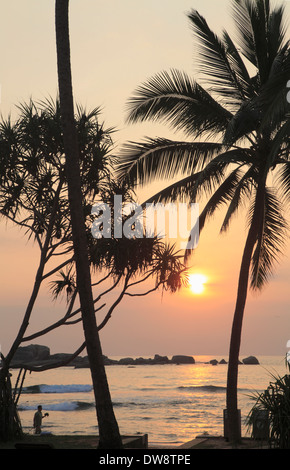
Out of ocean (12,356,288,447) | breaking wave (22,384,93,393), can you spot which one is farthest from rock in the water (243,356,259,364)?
breaking wave (22,384,93,393)

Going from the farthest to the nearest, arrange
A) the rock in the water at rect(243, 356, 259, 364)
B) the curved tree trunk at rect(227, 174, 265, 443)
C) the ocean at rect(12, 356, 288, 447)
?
the rock in the water at rect(243, 356, 259, 364) < the ocean at rect(12, 356, 288, 447) < the curved tree trunk at rect(227, 174, 265, 443)

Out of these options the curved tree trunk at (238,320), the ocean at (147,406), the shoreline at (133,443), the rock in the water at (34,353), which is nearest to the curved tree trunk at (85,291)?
the shoreline at (133,443)

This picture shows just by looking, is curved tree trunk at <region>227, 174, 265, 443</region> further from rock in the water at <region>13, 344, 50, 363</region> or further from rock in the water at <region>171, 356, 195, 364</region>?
rock in the water at <region>171, 356, 195, 364</region>

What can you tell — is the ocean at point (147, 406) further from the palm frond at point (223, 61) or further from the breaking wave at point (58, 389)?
the palm frond at point (223, 61)

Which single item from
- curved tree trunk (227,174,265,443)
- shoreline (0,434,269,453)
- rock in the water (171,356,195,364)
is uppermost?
rock in the water (171,356,195,364)

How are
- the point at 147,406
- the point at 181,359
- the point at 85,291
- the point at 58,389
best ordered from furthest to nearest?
1. the point at 181,359
2. the point at 58,389
3. the point at 147,406
4. the point at 85,291

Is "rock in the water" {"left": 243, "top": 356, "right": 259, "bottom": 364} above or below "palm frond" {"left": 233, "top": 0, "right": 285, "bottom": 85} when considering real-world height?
below

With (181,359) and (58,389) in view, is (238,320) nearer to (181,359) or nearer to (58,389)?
(58,389)

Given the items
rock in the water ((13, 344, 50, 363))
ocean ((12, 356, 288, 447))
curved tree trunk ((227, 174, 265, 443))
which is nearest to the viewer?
curved tree trunk ((227, 174, 265, 443))

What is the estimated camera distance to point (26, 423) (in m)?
58.9

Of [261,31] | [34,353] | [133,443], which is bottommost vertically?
[133,443]

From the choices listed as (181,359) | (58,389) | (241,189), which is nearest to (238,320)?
(241,189)
